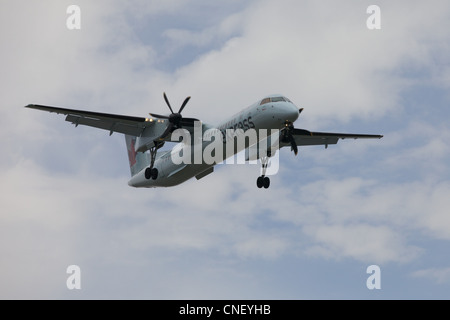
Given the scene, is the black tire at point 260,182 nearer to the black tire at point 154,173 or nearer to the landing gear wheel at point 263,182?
the landing gear wheel at point 263,182

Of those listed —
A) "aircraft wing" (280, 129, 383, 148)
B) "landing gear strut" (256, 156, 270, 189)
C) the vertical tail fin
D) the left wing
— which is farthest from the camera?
the vertical tail fin

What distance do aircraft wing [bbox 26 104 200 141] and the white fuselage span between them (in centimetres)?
202

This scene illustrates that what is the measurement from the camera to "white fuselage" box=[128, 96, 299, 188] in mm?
32562

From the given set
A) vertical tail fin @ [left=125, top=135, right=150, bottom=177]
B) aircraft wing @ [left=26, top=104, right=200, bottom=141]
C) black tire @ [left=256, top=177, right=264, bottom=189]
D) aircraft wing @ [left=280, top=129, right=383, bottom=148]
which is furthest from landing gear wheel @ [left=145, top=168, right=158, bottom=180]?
aircraft wing @ [left=280, top=129, right=383, bottom=148]

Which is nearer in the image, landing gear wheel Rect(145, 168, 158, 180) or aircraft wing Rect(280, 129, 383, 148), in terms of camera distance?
landing gear wheel Rect(145, 168, 158, 180)

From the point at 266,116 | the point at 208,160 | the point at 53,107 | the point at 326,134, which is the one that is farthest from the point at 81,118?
the point at 326,134

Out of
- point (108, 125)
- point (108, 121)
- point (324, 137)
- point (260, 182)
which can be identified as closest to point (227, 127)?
point (260, 182)

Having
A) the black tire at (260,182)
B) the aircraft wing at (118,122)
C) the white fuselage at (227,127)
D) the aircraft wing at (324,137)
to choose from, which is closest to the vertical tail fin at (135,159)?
the white fuselage at (227,127)

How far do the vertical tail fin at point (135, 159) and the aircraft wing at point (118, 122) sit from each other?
198 inches

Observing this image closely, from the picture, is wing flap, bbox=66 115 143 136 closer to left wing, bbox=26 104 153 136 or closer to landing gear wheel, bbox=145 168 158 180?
left wing, bbox=26 104 153 136

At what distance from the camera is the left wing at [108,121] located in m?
35.3

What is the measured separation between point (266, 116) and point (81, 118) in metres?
11.0

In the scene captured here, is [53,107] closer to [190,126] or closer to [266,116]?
[190,126]

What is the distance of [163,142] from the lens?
3778cm
